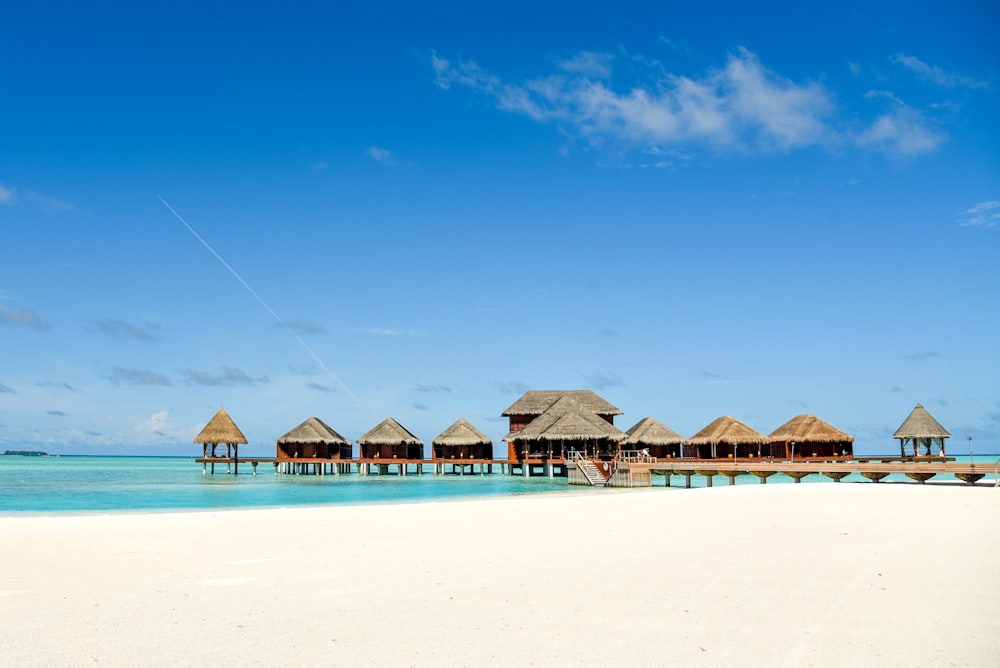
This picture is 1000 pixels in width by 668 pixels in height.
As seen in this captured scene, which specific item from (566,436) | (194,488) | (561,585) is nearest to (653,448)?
(566,436)

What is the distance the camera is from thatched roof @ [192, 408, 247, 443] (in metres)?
53.6

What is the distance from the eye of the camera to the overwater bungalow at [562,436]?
45.6 metres

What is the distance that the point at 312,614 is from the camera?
6.82 meters

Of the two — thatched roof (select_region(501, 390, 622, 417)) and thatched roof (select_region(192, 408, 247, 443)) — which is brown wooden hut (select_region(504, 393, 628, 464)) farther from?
thatched roof (select_region(192, 408, 247, 443))

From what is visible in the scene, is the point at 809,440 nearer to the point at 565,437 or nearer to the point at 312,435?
the point at 565,437

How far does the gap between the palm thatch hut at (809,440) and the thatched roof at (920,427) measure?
3.25 metres

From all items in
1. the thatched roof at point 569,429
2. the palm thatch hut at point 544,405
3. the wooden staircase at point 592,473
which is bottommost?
the wooden staircase at point 592,473

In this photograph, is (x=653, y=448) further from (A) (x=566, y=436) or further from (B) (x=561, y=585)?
(B) (x=561, y=585)

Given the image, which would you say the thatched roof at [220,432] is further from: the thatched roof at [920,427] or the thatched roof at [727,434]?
the thatched roof at [920,427]

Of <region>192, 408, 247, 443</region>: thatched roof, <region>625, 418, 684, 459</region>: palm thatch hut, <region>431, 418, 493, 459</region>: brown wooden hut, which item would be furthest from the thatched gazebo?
<region>625, 418, 684, 459</region>: palm thatch hut

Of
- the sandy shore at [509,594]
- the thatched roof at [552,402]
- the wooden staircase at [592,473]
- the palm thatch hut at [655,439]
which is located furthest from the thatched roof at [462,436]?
the sandy shore at [509,594]

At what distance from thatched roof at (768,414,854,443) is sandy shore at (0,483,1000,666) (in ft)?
119

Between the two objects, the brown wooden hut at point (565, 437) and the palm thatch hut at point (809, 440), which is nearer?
the brown wooden hut at point (565, 437)

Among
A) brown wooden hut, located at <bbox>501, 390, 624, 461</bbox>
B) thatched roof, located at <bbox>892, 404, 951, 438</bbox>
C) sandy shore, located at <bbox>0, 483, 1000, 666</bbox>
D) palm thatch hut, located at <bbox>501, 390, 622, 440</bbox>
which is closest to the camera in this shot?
sandy shore, located at <bbox>0, 483, 1000, 666</bbox>
